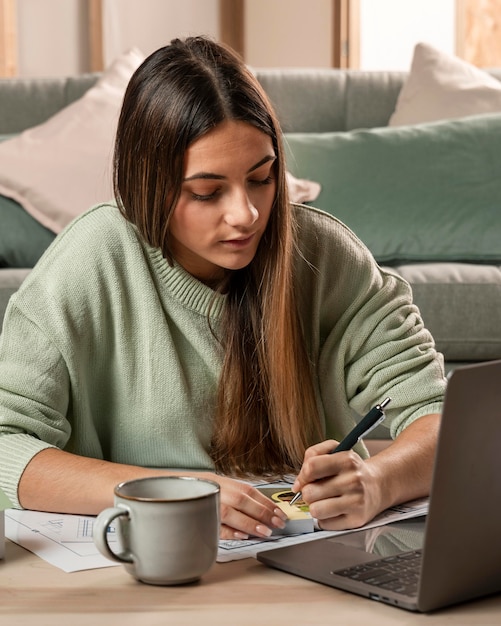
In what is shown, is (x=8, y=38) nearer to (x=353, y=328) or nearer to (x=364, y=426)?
(x=353, y=328)

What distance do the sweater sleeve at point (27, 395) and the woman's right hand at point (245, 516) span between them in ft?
0.87

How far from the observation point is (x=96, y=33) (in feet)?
15.0

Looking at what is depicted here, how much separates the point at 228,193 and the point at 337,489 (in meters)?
0.38

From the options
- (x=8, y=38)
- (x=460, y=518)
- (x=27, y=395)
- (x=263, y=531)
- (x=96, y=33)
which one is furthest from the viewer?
(x=96, y=33)

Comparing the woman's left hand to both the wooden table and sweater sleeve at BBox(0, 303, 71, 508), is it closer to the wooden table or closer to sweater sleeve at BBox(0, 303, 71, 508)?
the wooden table

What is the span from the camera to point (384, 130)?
2.82 metres

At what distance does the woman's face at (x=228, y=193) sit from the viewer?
1192 mm

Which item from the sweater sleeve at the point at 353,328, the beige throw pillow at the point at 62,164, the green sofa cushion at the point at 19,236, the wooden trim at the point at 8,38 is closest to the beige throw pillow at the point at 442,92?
the beige throw pillow at the point at 62,164

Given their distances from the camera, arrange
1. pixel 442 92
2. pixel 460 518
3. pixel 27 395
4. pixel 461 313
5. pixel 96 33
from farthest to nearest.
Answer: pixel 96 33 → pixel 442 92 → pixel 461 313 → pixel 27 395 → pixel 460 518

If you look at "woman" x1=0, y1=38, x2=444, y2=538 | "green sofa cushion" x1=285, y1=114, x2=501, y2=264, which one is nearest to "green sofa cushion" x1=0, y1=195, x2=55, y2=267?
"green sofa cushion" x1=285, y1=114, x2=501, y2=264

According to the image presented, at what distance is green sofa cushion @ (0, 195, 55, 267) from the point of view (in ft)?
8.63

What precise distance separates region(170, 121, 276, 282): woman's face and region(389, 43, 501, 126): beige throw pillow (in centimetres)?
181

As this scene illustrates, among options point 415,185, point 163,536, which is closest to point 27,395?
point 163,536

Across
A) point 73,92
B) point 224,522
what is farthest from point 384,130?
point 224,522
